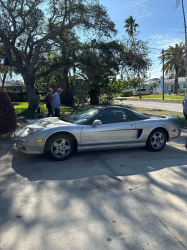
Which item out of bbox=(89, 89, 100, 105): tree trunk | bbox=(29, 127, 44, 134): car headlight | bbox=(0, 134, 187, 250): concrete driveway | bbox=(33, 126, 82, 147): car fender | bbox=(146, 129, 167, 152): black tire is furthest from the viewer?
bbox=(89, 89, 100, 105): tree trunk

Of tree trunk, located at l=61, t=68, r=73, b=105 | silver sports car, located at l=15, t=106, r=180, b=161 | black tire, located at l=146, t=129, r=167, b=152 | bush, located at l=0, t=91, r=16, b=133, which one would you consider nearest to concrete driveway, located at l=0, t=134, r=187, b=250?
silver sports car, located at l=15, t=106, r=180, b=161

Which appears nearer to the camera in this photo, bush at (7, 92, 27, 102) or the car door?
the car door

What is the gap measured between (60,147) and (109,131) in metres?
1.29

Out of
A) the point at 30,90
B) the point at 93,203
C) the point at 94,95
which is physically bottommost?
the point at 93,203

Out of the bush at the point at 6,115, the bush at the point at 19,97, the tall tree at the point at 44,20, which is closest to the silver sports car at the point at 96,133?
the bush at the point at 6,115

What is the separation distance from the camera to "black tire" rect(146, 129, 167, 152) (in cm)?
651

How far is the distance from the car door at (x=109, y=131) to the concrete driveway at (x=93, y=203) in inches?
16.1

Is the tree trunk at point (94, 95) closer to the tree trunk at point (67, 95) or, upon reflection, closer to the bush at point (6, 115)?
the tree trunk at point (67, 95)

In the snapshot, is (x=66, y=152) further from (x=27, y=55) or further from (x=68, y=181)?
(x=27, y=55)

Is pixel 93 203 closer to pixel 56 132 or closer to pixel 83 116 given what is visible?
pixel 56 132

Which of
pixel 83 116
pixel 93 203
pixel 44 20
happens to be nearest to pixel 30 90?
pixel 44 20

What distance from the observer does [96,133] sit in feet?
19.2

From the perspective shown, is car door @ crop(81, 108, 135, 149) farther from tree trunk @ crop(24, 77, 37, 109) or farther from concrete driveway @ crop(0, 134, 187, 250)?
tree trunk @ crop(24, 77, 37, 109)

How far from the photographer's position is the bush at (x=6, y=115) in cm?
809
